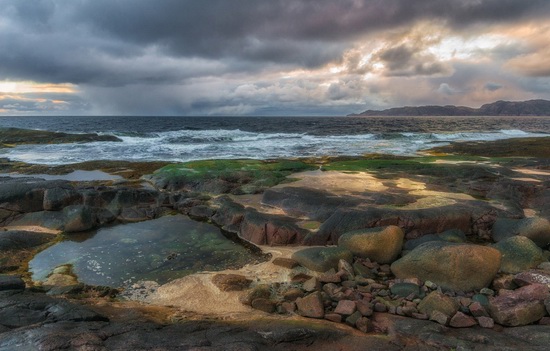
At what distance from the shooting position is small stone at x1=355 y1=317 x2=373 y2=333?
656cm

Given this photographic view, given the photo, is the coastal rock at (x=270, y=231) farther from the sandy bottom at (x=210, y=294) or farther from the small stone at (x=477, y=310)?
the small stone at (x=477, y=310)

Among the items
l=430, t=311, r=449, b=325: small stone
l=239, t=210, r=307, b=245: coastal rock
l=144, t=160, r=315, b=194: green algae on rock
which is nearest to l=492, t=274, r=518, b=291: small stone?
l=430, t=311, r=449, b=325: small stone

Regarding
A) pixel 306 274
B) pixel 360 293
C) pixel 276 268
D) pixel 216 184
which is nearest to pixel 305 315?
pixel 360 293

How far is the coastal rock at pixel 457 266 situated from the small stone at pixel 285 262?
9.69 ft

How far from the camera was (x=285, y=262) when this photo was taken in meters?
10.1

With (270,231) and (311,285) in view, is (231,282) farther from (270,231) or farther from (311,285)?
(270,231)

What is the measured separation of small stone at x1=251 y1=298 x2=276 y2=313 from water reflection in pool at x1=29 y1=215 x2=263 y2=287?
8.70ft

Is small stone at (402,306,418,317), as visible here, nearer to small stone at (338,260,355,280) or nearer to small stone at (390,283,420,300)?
small stone at (390,283,420,300)

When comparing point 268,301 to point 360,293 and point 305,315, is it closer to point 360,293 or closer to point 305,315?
point 305,315

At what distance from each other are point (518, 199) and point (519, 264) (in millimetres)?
7296

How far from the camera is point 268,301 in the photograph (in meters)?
7.68

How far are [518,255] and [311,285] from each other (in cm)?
566

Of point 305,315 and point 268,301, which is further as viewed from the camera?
point 268,301

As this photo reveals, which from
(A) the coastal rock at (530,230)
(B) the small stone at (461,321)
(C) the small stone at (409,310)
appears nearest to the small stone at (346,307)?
(C) the small stone at (409,310)
